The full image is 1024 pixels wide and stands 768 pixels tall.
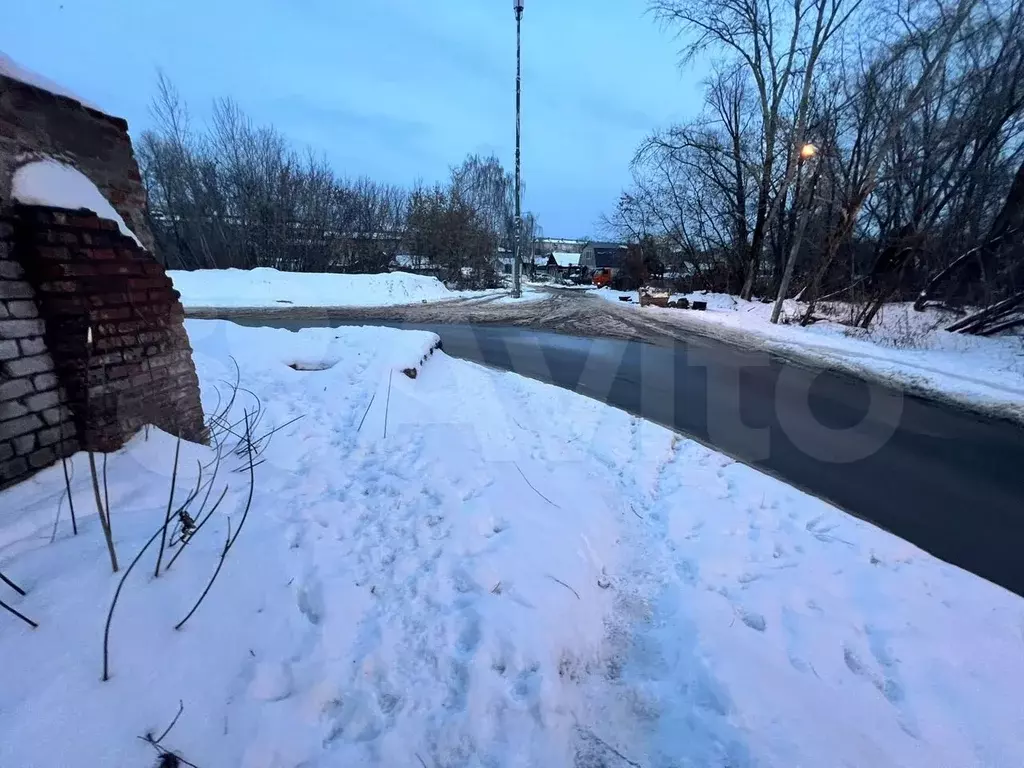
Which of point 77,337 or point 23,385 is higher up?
point 77,337

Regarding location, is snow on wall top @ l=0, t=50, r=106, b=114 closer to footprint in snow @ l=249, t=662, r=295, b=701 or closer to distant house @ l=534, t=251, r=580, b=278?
footprint in snow @ l=249, t=662, r=295, b=701

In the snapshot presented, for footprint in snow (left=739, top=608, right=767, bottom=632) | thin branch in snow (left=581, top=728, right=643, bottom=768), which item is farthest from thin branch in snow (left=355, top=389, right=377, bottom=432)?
footprint in snow (left=739, top=608, right=767, bottom=632)

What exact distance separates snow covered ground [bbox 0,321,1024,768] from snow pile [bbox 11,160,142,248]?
4.58 ft

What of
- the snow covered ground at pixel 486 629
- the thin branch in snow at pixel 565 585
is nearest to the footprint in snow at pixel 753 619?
the snow covered ground at pixel 486 629

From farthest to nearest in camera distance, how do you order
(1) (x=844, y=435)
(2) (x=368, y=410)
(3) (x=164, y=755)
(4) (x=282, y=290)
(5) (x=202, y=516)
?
1. (4) (x=282, y=290)
2. (1) (x=844, y=435)
3. (2) (x=368, y=410)
4. (5) (x=202, y=516)
5. (3) (x=164, y=755)

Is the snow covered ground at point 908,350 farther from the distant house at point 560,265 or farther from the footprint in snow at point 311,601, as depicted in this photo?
the distant house at point 560,265

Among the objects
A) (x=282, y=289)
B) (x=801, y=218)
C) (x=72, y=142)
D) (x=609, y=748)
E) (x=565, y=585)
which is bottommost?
(x=609, y=748)

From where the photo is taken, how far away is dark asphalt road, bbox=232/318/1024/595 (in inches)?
147

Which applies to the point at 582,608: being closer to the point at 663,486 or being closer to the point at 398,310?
the point at 663,486

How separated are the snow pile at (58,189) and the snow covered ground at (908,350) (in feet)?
33.0

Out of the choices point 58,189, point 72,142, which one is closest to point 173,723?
point 58,189

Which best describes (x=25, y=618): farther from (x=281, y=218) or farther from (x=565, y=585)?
(x=281, y=218)

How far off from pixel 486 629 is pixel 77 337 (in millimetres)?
2746

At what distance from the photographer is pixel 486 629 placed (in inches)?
92.6
